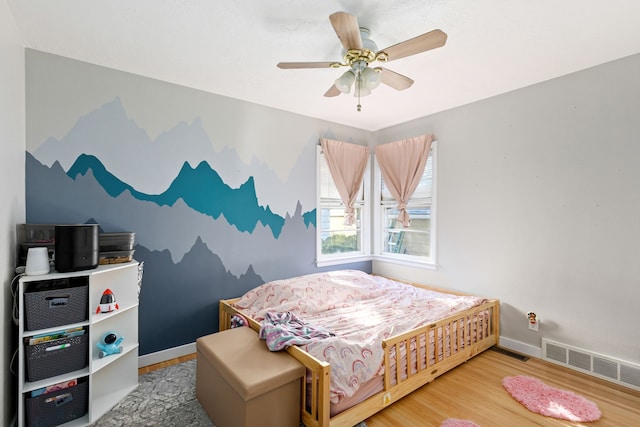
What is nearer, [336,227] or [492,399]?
[492,399]

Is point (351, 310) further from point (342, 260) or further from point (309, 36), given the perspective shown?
point (309, 36)

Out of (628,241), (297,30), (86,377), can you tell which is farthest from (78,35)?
(628,241)

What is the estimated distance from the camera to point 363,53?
186cm

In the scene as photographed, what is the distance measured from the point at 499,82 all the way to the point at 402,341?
2.36 meters

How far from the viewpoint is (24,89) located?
2170mm

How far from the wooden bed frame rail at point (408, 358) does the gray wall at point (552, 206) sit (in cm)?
44

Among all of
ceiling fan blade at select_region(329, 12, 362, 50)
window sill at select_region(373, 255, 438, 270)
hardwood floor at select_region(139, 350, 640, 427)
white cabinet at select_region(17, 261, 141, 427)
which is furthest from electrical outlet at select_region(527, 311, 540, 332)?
white cabinet at select_region(17, 261, 141, 427)

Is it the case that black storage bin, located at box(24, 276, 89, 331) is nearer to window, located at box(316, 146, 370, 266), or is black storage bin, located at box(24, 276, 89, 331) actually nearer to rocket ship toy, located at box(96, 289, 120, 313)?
rocket ship toy, located at box(96, 289, 120, 313)

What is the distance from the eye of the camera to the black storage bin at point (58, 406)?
179 centimetres

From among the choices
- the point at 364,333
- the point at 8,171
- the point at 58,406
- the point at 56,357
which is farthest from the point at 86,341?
the point at 364,333

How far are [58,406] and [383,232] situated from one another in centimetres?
351

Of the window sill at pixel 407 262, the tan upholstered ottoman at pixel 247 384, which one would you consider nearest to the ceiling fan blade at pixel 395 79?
the tan upholstered ottoman at pixel 247 384

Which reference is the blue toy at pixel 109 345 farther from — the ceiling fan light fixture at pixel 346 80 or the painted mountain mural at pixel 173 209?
the ceiling fan light fixture at pixel 346 80

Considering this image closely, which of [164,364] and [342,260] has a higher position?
[342,260]
